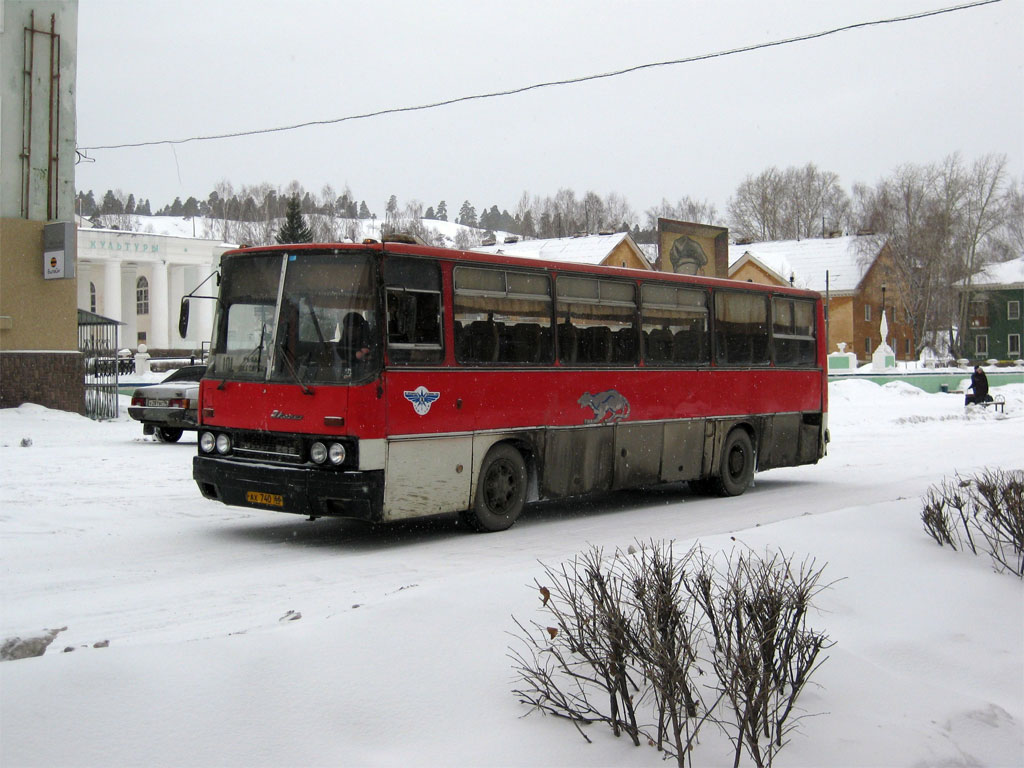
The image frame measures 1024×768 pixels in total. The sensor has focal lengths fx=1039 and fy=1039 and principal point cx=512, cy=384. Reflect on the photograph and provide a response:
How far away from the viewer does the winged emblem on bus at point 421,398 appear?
1002 centimetres

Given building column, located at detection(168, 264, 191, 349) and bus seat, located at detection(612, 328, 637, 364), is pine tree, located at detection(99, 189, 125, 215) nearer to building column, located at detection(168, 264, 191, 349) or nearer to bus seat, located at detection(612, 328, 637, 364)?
building column, located at detection(168, 264, 191, 349)

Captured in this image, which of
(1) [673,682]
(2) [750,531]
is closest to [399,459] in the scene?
(2) [750,531]

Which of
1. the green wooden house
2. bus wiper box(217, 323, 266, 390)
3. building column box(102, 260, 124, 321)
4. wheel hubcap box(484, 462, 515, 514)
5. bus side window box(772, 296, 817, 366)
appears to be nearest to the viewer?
bus wiper box(217, 323, 266, 390)

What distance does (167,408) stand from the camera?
808 inches

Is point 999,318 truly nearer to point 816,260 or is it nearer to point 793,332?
point 816,260

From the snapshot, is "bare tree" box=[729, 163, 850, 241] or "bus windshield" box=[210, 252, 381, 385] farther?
"bare tree" box=[729, 163, 850, 241]

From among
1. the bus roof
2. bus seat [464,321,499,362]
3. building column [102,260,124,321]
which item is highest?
building column [102,260,124,321]

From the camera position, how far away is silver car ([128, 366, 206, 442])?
20438mm

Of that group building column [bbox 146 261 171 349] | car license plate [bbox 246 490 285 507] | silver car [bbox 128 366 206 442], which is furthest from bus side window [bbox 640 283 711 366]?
building column [bbox 146 261 171 349]

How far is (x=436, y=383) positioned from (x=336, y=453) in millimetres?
1281

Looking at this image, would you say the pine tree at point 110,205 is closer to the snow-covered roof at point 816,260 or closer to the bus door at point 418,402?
the snow-covered roof at point 816,260

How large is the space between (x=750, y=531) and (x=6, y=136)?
21.3m

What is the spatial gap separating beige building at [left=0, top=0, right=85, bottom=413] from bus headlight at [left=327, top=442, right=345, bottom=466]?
1696 cm

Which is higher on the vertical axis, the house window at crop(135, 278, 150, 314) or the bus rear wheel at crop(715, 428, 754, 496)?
the house window at crop(135, 278, 150, 314)
